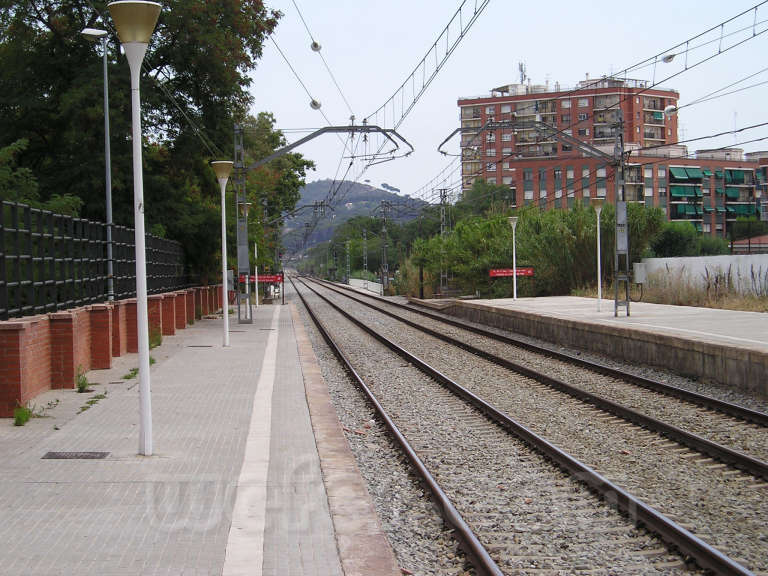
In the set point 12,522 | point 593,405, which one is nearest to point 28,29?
point 593,405

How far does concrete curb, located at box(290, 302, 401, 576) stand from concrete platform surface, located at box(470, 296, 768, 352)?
7.72 meters

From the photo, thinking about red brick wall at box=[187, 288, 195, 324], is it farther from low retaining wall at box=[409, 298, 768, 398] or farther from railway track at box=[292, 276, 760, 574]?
railway track at box=[292, 276, 760, 574]

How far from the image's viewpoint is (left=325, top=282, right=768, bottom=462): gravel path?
10031 mm

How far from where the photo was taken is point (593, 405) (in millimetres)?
12586

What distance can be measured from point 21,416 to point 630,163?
96.6 meters

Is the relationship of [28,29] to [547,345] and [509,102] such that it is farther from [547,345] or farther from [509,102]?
[509,102]

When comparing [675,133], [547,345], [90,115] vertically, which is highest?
[675,133]

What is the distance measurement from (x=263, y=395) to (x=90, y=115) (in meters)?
18.1

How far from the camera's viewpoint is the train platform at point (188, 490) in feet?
17.6

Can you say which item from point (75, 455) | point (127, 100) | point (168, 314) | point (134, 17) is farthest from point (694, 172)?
point (75, 455)

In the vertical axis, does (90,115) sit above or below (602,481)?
above

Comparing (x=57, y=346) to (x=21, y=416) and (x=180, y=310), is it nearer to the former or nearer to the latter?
(x=21, y=416)

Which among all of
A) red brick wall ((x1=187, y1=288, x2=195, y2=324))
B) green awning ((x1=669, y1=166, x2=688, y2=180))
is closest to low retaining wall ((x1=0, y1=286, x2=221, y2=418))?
red brick wall ((x1=187, y1=288, x2=195, y2=324))

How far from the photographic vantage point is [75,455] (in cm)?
827
